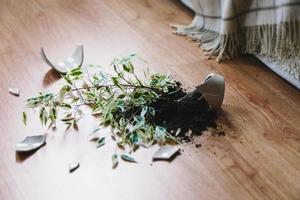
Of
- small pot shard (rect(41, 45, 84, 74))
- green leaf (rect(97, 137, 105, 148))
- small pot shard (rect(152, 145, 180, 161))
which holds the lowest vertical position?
small pot shard (rect(152, 145, 180, 161))

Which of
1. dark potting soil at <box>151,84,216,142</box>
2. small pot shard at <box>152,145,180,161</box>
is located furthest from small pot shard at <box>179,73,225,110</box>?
small pot shard at <box>152,145,180,161</box>

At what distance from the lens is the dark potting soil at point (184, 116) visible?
1104 mm

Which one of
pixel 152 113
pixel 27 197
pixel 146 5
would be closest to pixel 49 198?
pixel 27 197

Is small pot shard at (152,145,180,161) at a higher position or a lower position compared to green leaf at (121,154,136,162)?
lower

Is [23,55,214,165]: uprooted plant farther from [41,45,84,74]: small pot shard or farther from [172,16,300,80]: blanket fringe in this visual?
[172,16,300,80]: blanket fringe

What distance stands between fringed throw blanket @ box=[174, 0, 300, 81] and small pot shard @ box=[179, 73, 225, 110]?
25 cm

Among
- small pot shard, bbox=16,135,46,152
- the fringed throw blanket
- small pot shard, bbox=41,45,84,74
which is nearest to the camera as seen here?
small pot shard, bbox=16,135,46,152

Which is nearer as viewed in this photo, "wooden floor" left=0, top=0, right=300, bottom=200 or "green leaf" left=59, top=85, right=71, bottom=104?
"wooden floor" left=0, top=0, right=300, bottom=200

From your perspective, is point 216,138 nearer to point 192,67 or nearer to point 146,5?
point 192,67

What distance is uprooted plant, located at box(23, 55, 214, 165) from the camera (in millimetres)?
1096

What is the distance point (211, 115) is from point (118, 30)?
0.60 meters

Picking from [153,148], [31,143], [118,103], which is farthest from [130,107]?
[31,143]

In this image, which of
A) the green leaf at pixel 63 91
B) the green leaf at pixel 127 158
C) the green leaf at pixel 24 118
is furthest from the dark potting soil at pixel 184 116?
the green leaf at pixel 24 118

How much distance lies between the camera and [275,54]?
1.27 meters
